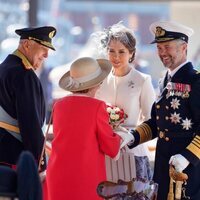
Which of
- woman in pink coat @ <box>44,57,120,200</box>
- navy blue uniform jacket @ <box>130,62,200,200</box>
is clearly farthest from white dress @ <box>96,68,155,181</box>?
woman in pink coat @ <box>44,57,120,200</box>

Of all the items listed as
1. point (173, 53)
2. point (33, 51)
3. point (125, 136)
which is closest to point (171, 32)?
point (173, 53)

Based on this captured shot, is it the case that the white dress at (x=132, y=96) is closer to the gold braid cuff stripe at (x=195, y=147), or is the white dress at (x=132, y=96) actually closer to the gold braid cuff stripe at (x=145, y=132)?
the gold braid cuff stripe at (x=145, y=132)

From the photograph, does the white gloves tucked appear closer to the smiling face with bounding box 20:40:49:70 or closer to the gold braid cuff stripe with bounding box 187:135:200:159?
the gold braid cuff stripe with bounding box 187:135:200:159

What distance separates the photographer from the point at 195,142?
9.01ft

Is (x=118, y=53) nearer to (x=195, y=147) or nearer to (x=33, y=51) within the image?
(x=33, y=51)

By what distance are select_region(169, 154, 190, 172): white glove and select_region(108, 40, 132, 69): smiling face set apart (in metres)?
0.88

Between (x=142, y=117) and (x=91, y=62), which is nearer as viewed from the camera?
(x=91, y=62)

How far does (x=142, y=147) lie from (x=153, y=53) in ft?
17.7

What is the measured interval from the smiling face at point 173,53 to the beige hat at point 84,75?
0.97 ft

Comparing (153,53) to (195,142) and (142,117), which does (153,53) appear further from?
(195,142)

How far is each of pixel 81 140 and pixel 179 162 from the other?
476 mm

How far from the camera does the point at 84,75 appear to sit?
9.20 ft

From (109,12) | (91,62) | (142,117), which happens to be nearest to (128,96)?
(142,117)

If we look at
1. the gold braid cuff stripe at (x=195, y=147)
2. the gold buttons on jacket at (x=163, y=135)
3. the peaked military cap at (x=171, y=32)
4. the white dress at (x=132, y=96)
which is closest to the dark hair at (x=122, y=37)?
the white dress at (x=132, y=96)
